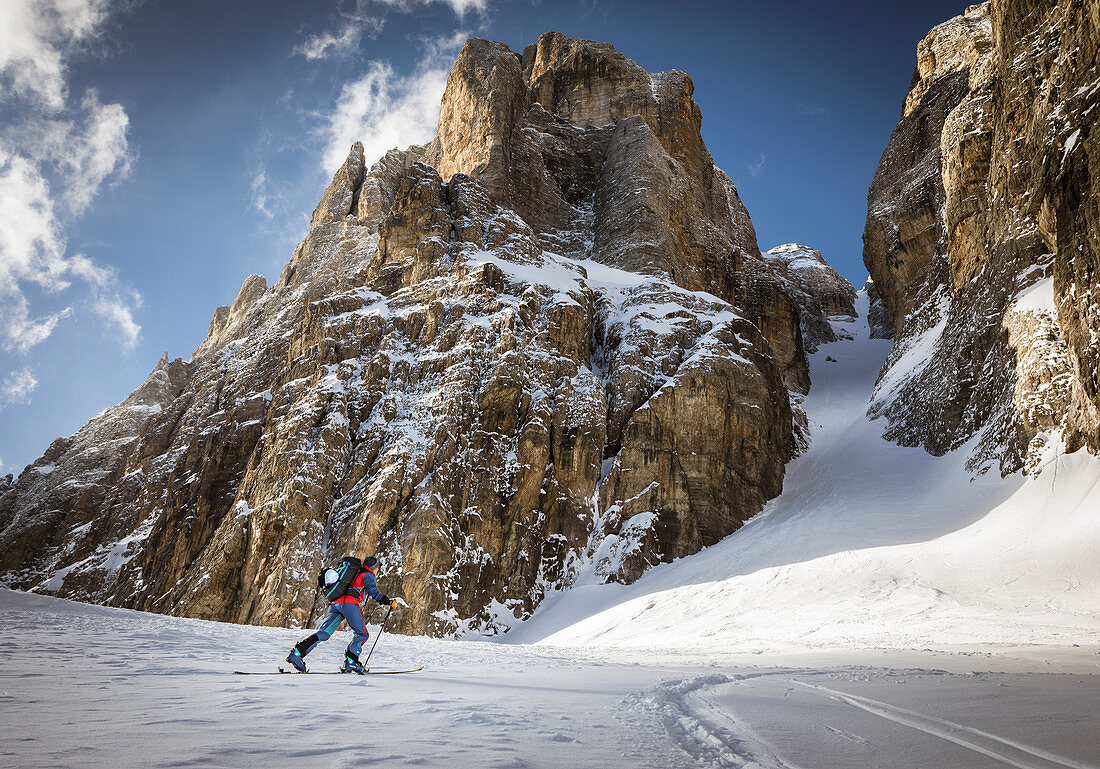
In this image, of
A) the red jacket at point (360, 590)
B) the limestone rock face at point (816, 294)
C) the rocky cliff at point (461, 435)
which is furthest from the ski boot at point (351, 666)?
the limestone rock face at point (816, 294)

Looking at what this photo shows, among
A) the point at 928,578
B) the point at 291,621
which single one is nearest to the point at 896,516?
the point at 928,578

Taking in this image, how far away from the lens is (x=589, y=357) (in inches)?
1607

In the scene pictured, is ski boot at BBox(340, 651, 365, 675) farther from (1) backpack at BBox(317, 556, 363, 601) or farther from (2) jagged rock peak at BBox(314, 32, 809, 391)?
(2) jagged rock peak at BBox(314, 32, 809, 391)

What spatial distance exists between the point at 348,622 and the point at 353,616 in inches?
3.9

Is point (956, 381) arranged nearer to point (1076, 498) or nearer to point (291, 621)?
point (1076, 498)

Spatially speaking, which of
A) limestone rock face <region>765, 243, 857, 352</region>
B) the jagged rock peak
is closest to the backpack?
the jagged rock peak

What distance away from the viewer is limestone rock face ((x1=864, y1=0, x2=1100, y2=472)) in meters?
17.9

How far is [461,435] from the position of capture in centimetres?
3397

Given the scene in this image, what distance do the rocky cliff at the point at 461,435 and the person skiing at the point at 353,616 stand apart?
70.5 feet

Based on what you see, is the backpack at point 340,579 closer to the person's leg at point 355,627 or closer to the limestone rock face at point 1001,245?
the person's leg at point 355,627

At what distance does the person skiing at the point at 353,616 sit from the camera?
7499mm

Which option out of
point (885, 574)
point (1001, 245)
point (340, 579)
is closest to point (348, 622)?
point (340, 579)

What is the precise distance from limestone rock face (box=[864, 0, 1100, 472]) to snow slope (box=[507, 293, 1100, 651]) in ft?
7.43

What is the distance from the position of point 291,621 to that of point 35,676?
87.1ft
